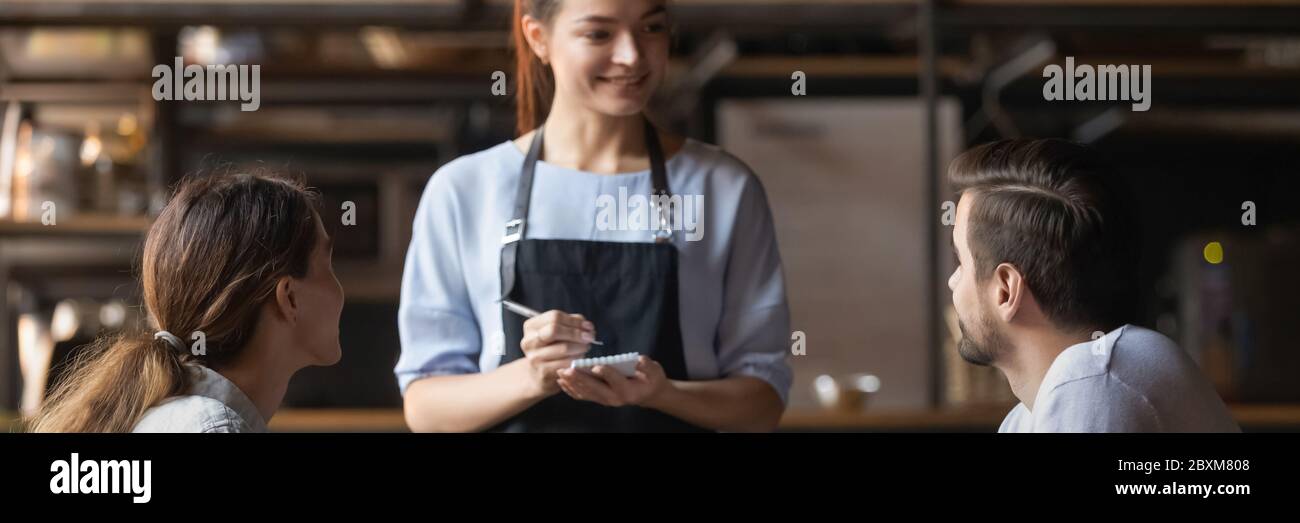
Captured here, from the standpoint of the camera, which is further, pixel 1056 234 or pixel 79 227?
pixel 79 227

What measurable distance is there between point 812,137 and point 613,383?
Result: 164cm

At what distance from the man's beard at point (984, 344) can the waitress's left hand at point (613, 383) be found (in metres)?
0.29

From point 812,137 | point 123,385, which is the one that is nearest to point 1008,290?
point 123,385

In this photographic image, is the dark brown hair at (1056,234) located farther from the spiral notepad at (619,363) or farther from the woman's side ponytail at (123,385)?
the woman's side ponytail at (123,385)

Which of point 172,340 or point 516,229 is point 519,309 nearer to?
point 516,229

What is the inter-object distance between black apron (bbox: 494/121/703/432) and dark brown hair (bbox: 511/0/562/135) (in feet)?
0.33

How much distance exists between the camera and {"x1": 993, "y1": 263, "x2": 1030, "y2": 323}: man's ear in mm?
1191

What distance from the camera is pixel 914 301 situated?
279 cm

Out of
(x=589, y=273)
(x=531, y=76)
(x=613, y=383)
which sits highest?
(x=531, y=76)

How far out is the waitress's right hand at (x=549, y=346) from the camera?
1.23 meters

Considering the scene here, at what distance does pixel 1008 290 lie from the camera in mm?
1194

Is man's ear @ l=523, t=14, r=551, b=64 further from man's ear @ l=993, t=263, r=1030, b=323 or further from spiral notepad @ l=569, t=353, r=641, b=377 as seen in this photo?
man's ear @ l=993, t=263, r=1030, b=323

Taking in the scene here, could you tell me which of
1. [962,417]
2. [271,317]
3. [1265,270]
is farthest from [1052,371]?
[1265,270]
